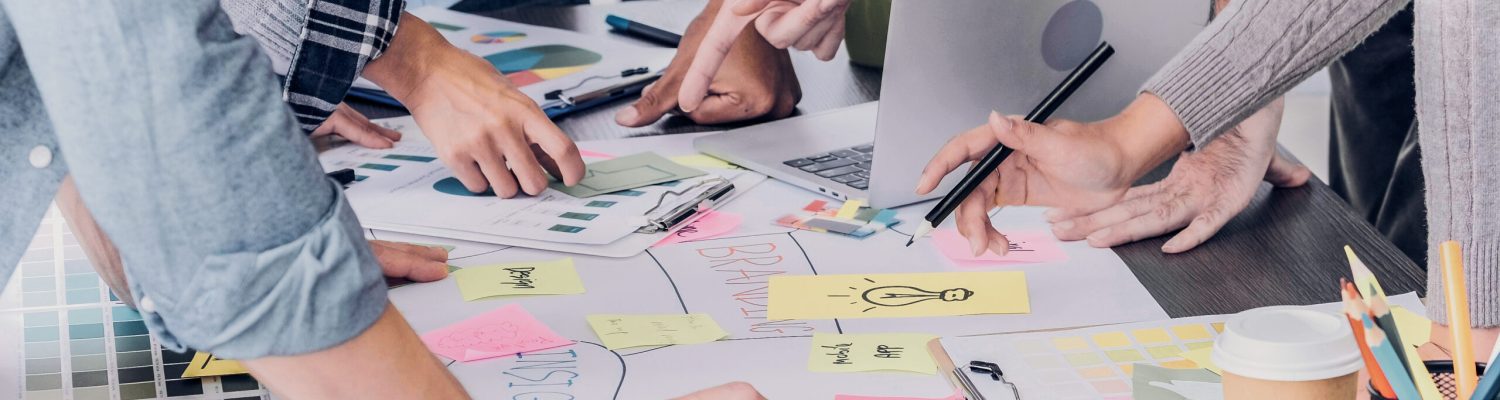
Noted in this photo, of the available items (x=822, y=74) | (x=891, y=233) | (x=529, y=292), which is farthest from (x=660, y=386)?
(x=822, y=74)

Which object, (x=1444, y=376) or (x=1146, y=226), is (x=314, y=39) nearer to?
(x=1146, y=226)

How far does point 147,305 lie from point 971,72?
0.75 metres

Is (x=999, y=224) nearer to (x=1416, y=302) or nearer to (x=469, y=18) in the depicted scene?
(x=1416, y=302)

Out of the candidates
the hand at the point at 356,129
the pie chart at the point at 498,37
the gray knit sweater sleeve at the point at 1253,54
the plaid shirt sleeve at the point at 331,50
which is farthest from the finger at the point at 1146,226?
the pie chart at the point at 498,37

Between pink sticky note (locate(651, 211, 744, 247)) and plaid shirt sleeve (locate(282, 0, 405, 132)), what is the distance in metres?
0.33

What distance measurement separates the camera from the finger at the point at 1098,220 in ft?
3.75

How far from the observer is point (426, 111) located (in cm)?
128

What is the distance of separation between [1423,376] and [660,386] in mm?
461

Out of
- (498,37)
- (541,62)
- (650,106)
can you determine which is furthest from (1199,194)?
(498,37)

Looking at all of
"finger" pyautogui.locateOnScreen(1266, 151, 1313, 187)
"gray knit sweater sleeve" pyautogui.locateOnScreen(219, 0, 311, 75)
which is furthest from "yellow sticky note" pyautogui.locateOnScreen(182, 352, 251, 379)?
"finger" pyautogui.locateOnScreen(1266, 151, 1313, 187)

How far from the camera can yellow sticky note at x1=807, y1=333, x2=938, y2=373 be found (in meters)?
0.88

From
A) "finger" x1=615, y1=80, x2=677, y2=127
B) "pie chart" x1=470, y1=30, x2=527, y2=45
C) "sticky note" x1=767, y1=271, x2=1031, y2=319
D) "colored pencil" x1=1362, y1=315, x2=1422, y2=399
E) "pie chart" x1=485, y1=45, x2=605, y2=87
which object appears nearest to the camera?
"colored pencil" x1=1362, y1=315, x2=1422, y2=399

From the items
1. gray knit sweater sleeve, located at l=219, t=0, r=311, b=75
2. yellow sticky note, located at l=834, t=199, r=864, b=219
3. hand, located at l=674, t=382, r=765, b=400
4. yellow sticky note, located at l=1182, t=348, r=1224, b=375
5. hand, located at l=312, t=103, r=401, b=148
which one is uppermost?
gray knit sweater sleeve, located at l=219, t=0, r=311, b=75

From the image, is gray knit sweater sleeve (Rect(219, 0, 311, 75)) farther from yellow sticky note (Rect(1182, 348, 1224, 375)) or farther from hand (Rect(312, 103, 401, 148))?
yellow sticky note (Rect(1182, 348, 1224, 375))
